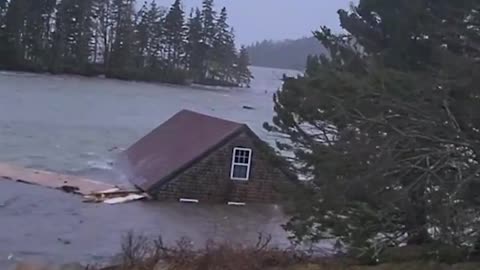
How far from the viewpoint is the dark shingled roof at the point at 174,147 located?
98.9ft

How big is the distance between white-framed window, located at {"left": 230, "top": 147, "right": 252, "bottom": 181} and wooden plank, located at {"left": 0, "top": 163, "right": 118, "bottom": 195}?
15.0 ft

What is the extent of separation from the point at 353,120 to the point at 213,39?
93752 millimetres

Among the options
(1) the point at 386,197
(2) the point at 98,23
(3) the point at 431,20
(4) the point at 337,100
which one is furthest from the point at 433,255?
(2) the point at 98,23

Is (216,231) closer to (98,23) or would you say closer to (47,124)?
(47,124)

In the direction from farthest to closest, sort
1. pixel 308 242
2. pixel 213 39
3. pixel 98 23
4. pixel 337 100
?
pixel 213 39 → pixel 98 23 → pixel 308 242 → pixel 337 100

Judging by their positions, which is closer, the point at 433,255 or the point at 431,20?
the point at 433,255

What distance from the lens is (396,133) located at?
34.3 ft

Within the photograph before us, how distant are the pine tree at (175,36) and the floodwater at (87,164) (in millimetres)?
17033

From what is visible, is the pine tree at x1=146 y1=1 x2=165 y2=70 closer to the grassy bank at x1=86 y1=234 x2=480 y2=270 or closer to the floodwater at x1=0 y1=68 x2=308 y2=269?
the floodwater at x1=0 y1=68 x2=308 y2=269

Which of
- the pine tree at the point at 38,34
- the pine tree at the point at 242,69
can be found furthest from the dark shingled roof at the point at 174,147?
the pine tree at the point at 242,69

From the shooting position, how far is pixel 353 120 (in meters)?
11.4

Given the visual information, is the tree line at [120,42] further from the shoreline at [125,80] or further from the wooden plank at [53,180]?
the wooden plank at [53,180]

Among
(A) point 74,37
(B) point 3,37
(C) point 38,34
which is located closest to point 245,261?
(B) point 3,37

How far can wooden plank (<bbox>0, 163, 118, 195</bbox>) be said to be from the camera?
30000mm
